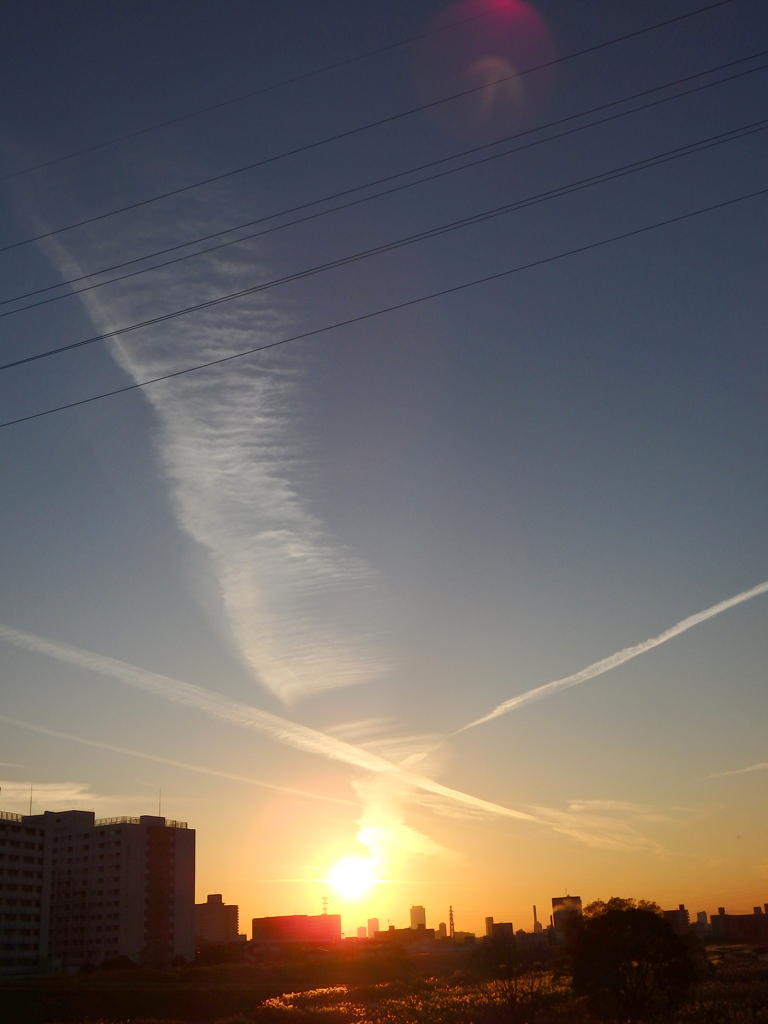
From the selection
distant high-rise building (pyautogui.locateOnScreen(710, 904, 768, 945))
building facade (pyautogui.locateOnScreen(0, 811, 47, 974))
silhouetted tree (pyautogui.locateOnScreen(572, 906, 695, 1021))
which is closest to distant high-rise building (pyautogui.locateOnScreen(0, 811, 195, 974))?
building facade (pyautogui.locateOnScreen(0, 811, 47, 974))

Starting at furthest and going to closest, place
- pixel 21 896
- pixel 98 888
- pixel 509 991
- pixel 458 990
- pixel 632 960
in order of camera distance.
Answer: pixel 98 888, pixel 21 896, pixel 458 990, pixel 509 991, pixel 632 960

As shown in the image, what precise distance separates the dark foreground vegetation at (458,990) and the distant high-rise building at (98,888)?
36.9 m

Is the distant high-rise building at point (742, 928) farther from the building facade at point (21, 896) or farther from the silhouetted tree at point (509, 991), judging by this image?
the building facade at point (21, 896)

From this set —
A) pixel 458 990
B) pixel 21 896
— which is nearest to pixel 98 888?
pixel 21 896

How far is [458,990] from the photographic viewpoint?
73.5 m

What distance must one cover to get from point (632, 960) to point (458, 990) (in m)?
44.5

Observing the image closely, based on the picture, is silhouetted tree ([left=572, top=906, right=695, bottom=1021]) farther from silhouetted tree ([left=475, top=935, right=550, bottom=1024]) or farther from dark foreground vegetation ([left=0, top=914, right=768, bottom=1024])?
silhouetted tree ([left=475, top=935, right=550, bottom=1024])

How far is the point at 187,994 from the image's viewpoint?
3036 inches

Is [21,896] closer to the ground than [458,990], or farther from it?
farther from it

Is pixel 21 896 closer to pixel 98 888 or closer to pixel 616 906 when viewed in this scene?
pixel 98 888

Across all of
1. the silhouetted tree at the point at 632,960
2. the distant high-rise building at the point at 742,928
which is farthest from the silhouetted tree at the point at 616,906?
the distant high-rise building at the point at 742,928

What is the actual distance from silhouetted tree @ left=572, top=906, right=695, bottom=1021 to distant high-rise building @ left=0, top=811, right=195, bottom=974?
11229 centimetres

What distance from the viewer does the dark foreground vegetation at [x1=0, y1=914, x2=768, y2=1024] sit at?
3488cm

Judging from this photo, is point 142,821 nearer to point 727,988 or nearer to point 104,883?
point 104,883
